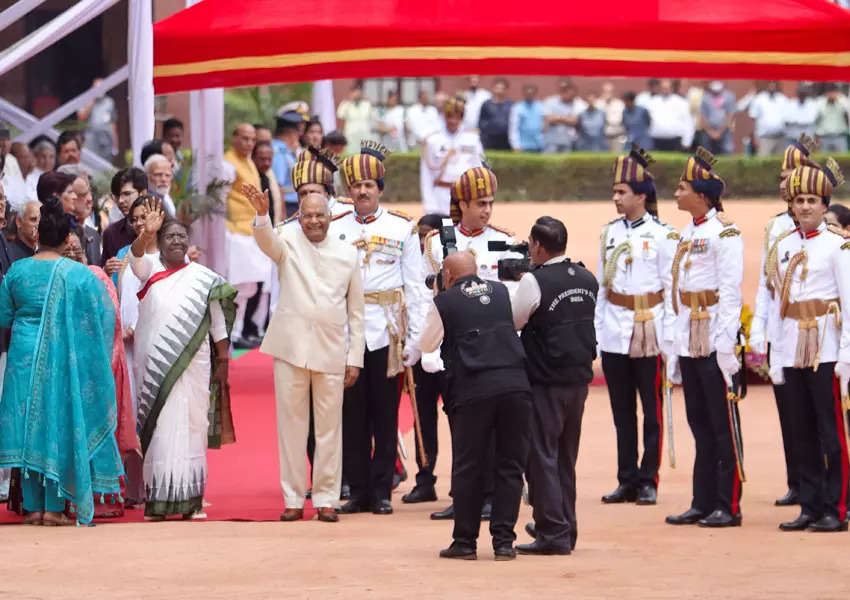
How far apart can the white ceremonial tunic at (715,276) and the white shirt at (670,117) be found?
1918cm

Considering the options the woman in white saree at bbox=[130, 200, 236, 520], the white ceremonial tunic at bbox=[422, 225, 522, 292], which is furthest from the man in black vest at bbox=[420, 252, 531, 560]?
the woman in white saree at bbox=[130, 200, 236, 520]

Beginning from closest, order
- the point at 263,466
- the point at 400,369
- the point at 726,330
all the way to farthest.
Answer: the point at 726,330 < the point at 400,369 < the point at 263,466

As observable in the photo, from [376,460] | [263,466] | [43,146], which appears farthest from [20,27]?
[376,460]

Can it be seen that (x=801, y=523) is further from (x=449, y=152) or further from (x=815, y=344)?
(x=449, y=152)

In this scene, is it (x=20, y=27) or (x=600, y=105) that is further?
(x=600, y=105)

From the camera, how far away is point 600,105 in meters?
30.3

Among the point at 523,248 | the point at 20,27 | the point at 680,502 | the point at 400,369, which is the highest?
the point at 20,27

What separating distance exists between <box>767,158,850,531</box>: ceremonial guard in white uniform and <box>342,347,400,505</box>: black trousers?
2.19 metres

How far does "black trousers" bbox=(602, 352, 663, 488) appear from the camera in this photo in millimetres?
10484

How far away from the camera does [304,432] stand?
380 inches

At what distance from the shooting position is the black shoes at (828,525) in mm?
9258

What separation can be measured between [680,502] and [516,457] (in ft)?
7.89

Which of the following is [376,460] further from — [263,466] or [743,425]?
[743,425]

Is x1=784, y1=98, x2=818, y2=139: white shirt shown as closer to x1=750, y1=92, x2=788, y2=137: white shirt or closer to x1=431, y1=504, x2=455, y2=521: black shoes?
x1=750, y1=92, x2=788, y2=137: white shirt
